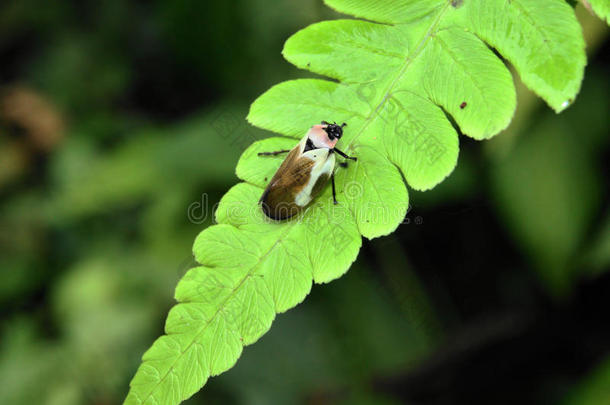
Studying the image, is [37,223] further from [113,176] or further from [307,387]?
[307,387]

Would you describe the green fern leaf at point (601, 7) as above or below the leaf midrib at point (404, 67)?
below

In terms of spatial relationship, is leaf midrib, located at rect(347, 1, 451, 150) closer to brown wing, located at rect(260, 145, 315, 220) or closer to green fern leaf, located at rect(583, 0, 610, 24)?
brown wing, located at rect(260, 145, 315, 220)

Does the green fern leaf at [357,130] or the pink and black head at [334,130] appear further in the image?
the pink and black head at [334,130]

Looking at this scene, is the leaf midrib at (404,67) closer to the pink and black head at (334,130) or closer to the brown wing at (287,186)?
the pink and black head at (334,130)

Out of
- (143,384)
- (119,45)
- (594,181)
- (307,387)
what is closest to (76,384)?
(307,387)

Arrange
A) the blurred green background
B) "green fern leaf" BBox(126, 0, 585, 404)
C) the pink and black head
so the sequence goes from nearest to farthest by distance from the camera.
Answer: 1. "green fern leaf" BBox(126, 0, 585, 404)
2. the pink and black head
3. the blurred green background

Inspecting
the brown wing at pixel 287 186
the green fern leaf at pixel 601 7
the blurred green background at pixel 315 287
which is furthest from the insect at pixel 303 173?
the blurred green background at pixel 315 287

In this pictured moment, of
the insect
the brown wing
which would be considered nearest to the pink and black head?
the insect
